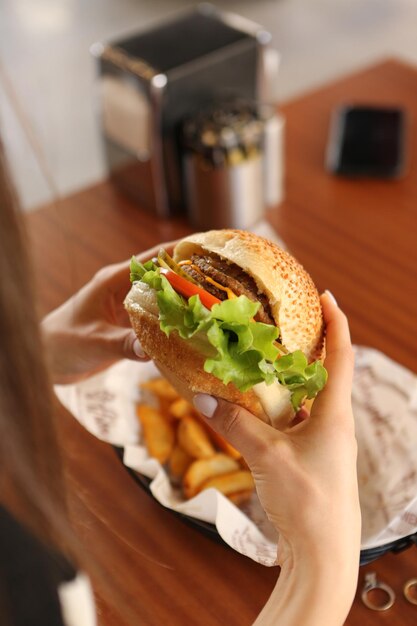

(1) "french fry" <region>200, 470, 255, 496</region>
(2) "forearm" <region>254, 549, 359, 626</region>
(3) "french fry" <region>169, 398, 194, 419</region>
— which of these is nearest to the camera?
(2) "forearm" <region>254, 549, 359, 626</region>

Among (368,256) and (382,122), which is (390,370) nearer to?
(368,256)

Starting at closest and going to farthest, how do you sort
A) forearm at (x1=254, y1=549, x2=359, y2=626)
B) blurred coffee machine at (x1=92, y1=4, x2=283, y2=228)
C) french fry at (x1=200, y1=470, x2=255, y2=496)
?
forearm at (x1=254, y1=549, x2=359, y2=626) < french fry at (x1=200, y1=470, x2=255, y2=496) < blurred coffee machine at (x1=92, y1=4, x2=283, y2=228)

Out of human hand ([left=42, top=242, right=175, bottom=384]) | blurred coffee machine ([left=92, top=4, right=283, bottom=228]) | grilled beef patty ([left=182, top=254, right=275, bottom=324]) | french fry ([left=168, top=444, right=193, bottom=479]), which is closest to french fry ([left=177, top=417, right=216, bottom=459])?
french fry ([left=168, top=444, right=193, bottom=479])

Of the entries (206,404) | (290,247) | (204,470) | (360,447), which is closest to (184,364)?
(206,404)

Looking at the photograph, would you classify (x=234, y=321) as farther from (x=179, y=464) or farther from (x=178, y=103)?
(x=178, y=103)

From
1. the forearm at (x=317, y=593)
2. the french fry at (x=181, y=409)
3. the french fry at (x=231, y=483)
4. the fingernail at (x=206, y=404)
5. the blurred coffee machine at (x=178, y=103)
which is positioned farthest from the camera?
the blurred coffee machine at (x=178, y=103)

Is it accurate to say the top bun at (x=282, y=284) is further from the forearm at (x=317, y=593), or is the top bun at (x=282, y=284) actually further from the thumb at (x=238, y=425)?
the forearm at (x=317, y=593)

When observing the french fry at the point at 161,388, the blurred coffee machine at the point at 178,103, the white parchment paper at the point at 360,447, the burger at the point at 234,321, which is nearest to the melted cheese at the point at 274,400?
the burger at the point at 234,321

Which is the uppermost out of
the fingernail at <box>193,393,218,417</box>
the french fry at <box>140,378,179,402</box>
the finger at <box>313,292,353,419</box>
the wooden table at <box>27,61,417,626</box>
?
the finger at <box>313,292,353,419</box>

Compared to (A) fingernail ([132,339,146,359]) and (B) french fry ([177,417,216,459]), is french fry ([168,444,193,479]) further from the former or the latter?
(A) fingernail ([132,339,146,359])
